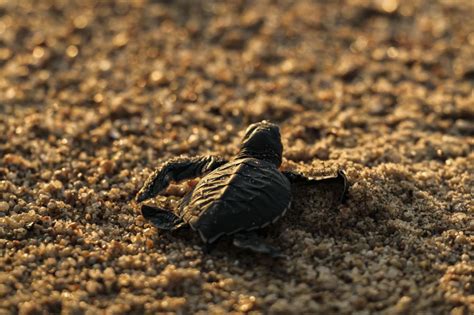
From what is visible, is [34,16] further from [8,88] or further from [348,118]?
[348,118]

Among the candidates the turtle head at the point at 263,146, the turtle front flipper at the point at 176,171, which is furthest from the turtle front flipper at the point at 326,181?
the turtle front flipper at the point at 176,171

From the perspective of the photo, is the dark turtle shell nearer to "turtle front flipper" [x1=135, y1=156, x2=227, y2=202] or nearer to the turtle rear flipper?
the turtle rear flipper

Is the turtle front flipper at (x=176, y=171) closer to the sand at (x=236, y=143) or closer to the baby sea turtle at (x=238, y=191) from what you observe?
the baby sea turtle at (x=238, y=191)

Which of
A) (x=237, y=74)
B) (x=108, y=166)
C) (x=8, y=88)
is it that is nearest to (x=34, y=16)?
(x=8, y=88)

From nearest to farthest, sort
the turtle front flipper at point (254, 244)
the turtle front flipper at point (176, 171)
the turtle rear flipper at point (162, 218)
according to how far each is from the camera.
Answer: the turtle front flipper at point (254, 244) → the turtle rear flipper at point (162, 218) → the turtle front flipper at point (176, 171)

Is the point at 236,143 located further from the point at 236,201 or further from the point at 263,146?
the point at 236,201

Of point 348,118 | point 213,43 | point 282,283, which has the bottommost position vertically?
point 282,283

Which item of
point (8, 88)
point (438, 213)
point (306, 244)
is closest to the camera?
point (306, 244)

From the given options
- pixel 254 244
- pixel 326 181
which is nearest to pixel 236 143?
pixel 326 181
